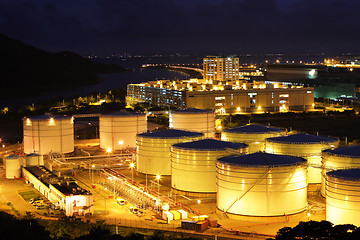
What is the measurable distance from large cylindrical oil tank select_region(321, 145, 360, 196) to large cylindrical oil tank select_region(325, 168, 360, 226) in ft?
9.46

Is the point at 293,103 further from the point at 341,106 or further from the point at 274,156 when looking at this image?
the point at 274,156

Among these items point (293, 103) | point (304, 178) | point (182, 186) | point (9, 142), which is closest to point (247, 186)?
point (304, 178)

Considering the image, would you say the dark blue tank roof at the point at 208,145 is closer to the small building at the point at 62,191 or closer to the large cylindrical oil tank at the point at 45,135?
the small building at the point at 62,191

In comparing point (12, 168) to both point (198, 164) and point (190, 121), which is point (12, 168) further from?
point (190, 121)

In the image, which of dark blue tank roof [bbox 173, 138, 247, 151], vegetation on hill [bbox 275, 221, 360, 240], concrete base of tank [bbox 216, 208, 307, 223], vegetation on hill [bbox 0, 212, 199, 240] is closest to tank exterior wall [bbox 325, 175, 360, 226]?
concrete base of tank [bbox 216, 208, 307, 223]

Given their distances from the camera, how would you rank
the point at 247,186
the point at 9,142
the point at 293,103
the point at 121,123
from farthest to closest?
the point at 293,103, the point at 9,142, the point at 121,123, the point at 247,186

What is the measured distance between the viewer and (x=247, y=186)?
72.0 feet

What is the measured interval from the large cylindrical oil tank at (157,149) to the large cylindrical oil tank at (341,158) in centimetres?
841

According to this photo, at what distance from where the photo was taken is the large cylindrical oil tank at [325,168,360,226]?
786 inches

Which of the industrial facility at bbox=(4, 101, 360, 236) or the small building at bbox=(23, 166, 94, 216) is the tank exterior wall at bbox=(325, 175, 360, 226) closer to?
the industrial facility at bbox=(4, 101, 360, 236)

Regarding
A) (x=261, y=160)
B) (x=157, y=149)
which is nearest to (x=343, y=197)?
(x=261, y=160)

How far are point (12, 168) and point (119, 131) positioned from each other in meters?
10.7

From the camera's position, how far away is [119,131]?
133ft

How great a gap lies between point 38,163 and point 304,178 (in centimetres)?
1677
